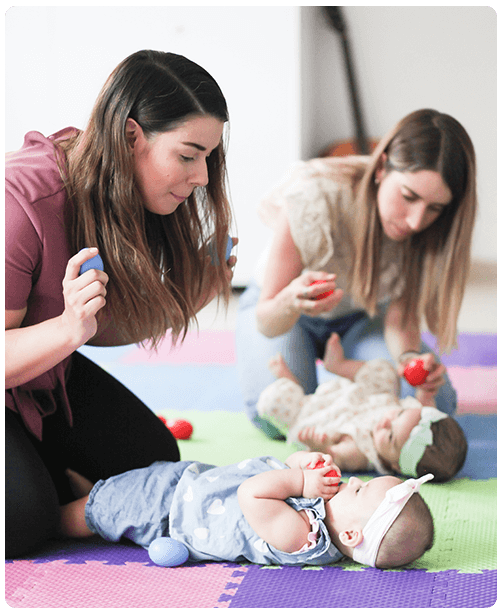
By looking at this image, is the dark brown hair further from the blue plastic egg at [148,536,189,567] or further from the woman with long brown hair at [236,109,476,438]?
the woman with long brown hair at [236,109,476,438]

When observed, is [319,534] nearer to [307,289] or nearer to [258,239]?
[307,289]

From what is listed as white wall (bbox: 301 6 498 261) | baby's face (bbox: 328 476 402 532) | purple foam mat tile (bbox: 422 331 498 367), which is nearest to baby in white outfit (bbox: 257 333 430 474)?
baby's face (bbox: 328 476 402 532)

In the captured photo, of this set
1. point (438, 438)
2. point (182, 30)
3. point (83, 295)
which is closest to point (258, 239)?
point (438, 438)

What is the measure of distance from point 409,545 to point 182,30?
0.70 meters

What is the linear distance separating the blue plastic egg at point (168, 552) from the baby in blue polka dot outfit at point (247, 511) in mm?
15

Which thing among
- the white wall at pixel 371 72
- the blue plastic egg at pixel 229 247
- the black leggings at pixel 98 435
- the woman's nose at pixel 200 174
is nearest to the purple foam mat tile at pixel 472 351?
the white wall at pixel 371 72

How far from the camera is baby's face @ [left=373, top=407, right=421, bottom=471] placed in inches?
47.1

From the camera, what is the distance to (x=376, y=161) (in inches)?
49.8

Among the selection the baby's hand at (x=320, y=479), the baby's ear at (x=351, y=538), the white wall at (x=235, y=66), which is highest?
the white wall at (x=235, y=66)

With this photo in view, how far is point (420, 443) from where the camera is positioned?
1.18 m

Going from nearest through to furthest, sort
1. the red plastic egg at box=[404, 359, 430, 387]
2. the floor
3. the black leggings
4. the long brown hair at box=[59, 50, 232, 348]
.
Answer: the long brown hair at box=[59, 50, 232, 348]
the black leggings
the red plastic egg at box=[404, 359, 430, 387]
the floor

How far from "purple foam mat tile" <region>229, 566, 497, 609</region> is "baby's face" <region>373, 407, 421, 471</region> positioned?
31 cm

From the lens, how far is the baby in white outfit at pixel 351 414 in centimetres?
121

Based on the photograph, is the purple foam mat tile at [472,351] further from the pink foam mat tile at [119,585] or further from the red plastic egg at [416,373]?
the pink foam mat tile at [119,585]
